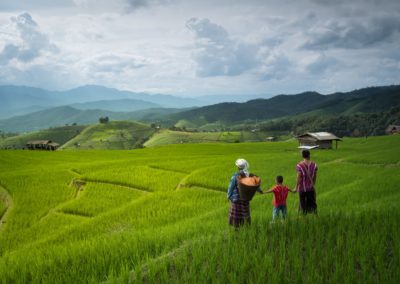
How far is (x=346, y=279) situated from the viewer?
599 cm

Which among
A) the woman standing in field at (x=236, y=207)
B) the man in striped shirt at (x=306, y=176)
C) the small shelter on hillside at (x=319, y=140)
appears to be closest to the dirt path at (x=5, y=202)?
the woman standing in field at (x=236, y=207)

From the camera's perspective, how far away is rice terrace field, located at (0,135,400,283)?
6941mm

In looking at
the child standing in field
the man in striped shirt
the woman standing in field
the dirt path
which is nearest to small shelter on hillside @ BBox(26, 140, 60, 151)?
the dirt path

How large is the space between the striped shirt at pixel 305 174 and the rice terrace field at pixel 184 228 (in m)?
1.06

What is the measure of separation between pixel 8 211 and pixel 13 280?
1517 cm

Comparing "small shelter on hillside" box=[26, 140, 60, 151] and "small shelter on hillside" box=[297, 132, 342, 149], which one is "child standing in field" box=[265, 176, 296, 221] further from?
"small shelter on hillside" box=[26, 140, 60, 151]

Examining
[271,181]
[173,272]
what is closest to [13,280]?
[173,272]

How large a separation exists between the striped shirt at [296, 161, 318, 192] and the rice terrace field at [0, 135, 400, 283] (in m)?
1.06

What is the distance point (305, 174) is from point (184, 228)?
4765 mm

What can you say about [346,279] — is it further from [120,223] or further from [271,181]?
[271,181]

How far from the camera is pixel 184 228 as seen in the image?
13.1 m

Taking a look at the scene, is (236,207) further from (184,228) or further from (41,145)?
(41,145)

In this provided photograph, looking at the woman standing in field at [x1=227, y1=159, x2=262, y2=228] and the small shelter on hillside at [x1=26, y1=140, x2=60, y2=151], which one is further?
the small shelter on hillside at [x1=26, y1=140, x2=60, y2=151]

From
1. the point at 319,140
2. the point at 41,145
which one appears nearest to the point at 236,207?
the point at 319,140
